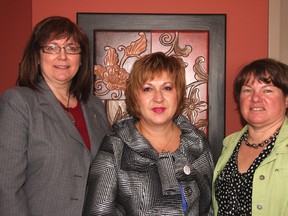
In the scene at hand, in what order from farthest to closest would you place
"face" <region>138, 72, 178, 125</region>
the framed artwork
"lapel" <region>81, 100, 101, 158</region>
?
the framed artwork → "lapel" <region>81, 100, 101, 158</region> → "face" <region>138, 72, 178, 125</region>

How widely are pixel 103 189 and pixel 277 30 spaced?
5.57 ft

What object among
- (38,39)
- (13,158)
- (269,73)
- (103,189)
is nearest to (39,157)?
(13,158)

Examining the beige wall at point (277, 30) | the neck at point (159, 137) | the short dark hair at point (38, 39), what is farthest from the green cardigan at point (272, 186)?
the short dark hair at point (38, 39)

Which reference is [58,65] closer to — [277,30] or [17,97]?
[17,97]

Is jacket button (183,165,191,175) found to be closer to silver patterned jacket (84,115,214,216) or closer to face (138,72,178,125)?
silver patterned jacket (84,115,214,216)

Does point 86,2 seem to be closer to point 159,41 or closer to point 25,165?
point 159,41

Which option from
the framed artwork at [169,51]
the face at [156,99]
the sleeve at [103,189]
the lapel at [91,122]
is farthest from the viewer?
the framed artwork at [169,51]

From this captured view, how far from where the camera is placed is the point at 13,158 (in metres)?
1.69

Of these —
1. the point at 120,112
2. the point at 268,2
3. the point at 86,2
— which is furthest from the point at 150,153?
the point at 268,2

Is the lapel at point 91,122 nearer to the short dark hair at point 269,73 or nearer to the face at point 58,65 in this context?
the face at point 58,65

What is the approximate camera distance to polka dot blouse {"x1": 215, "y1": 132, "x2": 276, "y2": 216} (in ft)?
5.78

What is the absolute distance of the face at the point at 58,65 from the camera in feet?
6.16

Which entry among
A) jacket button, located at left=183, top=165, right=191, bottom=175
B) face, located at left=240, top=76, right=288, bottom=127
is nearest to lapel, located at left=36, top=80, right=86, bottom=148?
jacket button, located at left=183, top=165, right=191, bottom=175

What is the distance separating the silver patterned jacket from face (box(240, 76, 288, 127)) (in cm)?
38
